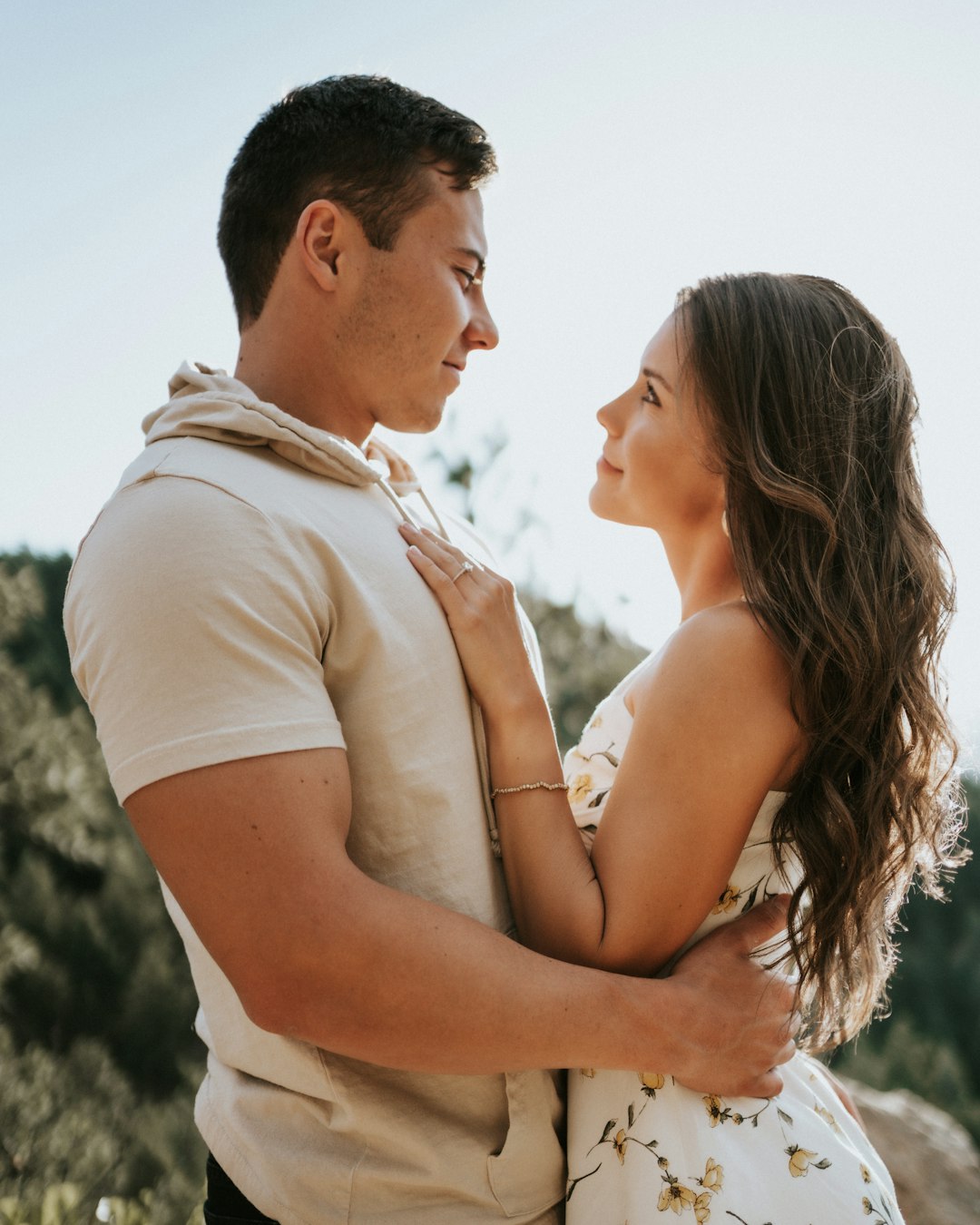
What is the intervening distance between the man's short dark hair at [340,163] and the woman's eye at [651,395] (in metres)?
0.51

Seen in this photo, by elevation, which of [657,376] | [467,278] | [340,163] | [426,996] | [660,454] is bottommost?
[426,996]

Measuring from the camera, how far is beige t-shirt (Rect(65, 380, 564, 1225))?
4.55 feet

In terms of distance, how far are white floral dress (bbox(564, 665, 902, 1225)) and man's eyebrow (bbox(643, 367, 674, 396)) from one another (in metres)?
1.11

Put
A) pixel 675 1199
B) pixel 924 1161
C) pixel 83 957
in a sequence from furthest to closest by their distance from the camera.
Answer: pixel 83 957 < pixel 924 1161 < pixel 675 1199

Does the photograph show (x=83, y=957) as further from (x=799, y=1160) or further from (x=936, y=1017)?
(x=936, y=1017)

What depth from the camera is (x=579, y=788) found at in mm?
2086

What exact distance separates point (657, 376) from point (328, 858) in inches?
48.2

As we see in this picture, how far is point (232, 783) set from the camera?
4.44ft

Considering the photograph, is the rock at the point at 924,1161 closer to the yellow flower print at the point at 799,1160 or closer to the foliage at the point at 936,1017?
the foliage at the point at 936,1017

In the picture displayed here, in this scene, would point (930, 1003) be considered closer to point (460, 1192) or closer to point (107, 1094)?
point (107, 1094)

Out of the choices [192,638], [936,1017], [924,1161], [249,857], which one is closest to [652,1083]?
[249,857]

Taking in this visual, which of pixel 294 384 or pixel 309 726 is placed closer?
pixel 309 726

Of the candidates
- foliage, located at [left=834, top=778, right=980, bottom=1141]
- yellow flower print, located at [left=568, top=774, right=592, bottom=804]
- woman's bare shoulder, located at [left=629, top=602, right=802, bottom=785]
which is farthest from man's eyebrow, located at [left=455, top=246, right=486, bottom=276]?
foliage, located at [left=834, top=778, right=980, bottom=1141]

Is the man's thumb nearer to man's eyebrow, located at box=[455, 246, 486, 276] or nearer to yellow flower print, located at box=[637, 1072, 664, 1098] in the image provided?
yellow flower print, located at box=[637, 1072, 664, 1098]
